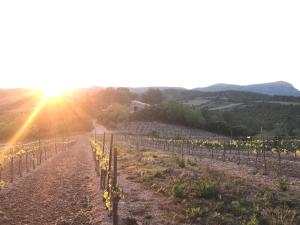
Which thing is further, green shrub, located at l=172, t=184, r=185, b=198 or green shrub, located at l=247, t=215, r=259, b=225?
green shrub, located at l=172, t=184, r=185, b=198

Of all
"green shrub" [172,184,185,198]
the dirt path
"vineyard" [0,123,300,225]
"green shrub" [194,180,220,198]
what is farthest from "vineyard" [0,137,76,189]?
"green shrub" [194,180,220,198]

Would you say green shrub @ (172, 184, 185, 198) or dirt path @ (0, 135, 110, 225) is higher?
green shrub @ (172, 184, 185, 198)

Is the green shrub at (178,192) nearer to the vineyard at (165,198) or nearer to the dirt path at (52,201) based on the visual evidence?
the vineyard at (165,198)

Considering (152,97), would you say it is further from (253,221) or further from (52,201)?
(253,221)

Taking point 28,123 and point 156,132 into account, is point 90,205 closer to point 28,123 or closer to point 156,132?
point 156,132

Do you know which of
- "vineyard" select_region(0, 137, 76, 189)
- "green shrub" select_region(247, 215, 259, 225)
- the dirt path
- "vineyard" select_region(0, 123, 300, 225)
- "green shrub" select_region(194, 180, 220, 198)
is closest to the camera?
"green shrub" select_region(247, 215, 259, 225)

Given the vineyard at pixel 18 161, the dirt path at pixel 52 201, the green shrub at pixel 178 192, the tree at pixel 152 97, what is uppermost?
the tree at pixel 152 97

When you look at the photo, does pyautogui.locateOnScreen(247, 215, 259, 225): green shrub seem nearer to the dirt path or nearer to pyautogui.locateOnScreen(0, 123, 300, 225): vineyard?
pyautogui.locateOnScreen(0, 123, 300, 225): vineyard

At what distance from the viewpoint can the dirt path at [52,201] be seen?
53.1ft

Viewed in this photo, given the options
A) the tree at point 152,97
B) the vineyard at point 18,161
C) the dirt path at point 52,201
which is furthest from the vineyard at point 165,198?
the tree at point 152,97

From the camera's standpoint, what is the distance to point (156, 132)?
317ft

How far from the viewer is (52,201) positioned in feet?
65.0

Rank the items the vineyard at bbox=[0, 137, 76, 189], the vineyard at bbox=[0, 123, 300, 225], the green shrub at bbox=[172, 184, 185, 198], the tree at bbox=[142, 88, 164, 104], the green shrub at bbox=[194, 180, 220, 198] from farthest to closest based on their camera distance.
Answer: the tree at bbox=[142, 88, 164, 104], the vineyard at bbox=[0, 137, 76, 189], the green shrub at bbox=[172, 184, 185, 198], the green shrub at bbox=[194, 180, 220, 198], the vineyard at bbox=[0, 123, 300, 225]

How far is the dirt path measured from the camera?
1617 cm
